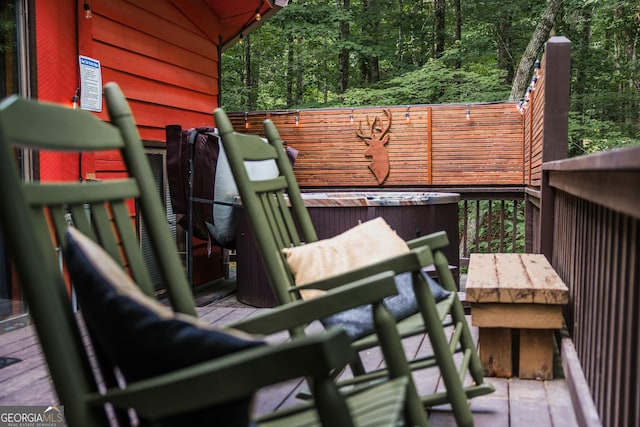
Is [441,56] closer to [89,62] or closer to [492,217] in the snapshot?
[492,217]

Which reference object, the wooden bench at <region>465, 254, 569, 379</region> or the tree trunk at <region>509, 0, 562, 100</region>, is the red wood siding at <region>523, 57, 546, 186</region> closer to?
the wooden bench at <region>465, 254, 569, 379</region>

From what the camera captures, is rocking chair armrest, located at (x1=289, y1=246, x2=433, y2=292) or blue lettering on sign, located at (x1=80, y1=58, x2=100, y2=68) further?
blue lettering on sign, located at (x1=80, y1=58, x2=100, y2=68)

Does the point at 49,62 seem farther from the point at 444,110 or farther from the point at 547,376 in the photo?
the point at 444,110

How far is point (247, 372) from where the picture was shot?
34.3 inches

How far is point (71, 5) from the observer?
13.5ft

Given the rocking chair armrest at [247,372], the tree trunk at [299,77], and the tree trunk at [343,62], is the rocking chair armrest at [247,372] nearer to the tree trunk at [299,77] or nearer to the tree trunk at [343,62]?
the tree trunk at [343,62]

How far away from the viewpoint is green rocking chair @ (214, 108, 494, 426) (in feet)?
5.97

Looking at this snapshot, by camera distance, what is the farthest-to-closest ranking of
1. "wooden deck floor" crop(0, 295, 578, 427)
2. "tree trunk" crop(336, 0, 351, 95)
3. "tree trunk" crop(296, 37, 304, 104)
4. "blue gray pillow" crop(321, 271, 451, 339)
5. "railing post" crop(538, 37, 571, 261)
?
"tree trunk" crop(296, 37, 304, 104) < "tree trunk" crop(336, 0, 351, 95) < "railing post" crop(538, 37, 571, 261) < "wooden deck floor" crop(0, 295, 578, 427) < "blue gray pillow" crop(321, 271, 451, 339)

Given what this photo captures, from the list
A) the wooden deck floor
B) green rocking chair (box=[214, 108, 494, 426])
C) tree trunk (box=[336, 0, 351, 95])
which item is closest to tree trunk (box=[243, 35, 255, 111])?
tree trunk (box=[336, 0, 351, 95])

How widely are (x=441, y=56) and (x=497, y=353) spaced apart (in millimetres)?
11876

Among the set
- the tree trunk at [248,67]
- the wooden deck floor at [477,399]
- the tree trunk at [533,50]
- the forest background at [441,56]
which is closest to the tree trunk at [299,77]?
the forest background at [441,56]

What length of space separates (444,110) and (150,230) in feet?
19.7

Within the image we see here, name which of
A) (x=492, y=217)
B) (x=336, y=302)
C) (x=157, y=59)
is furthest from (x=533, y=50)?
(x=336, y=302)

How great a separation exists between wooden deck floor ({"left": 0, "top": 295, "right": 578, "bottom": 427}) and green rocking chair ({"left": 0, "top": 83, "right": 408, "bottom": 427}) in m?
1.01
